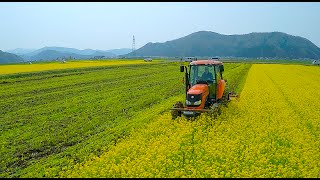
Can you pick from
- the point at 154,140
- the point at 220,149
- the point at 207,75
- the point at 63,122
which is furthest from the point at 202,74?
the point at 63,122

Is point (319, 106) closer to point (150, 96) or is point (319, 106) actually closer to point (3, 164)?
point (150, 96)

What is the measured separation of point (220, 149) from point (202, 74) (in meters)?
6.38

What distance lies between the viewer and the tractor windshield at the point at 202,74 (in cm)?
1578

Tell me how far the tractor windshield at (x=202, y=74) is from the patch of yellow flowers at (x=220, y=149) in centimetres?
175

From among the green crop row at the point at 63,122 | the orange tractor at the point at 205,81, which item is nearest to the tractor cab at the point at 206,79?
the orange tractor at the point at 205,81

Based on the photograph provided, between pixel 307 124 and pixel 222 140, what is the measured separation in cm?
484

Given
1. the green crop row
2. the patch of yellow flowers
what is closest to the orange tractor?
the patch of yellow flowers

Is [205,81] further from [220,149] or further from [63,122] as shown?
[63,122]

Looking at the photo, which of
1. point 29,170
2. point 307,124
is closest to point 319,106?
point 307,124

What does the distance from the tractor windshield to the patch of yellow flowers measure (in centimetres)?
175

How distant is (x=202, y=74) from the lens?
15.9 metres

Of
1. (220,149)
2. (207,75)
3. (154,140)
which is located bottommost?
(154,140)

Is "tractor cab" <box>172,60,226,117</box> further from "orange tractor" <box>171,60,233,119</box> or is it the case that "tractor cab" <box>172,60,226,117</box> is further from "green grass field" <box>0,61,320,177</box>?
"green grass field" <box>0,61,320,177</box>

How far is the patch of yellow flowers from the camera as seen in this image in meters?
8.42
